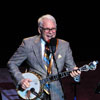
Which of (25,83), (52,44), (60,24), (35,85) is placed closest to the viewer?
(52,44)

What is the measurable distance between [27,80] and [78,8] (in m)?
3.71

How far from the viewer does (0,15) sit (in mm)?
5441

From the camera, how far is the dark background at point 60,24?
5.57 metres

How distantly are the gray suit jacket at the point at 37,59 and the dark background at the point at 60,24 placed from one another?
2634mm

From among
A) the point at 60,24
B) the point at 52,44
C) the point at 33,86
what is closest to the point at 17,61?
the point at 33,86

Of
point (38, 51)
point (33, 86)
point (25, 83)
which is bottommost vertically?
point (33, 86)

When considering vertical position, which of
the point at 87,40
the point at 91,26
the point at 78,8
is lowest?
the point at 87,40

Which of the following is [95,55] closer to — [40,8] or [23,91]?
[40,8]

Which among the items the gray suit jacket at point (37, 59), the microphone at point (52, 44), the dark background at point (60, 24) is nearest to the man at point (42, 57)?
the gray suit jacket at point (37, 59)

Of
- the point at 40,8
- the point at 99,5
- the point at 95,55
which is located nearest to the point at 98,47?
the point at 95,55

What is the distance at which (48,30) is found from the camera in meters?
2.94

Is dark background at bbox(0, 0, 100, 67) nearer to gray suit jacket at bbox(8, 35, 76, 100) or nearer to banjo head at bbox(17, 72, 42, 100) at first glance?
gray suit jacket at bbox(8, 35, 76, 100)

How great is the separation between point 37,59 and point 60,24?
336 cm

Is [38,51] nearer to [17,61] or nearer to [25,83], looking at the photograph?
[17,61]
